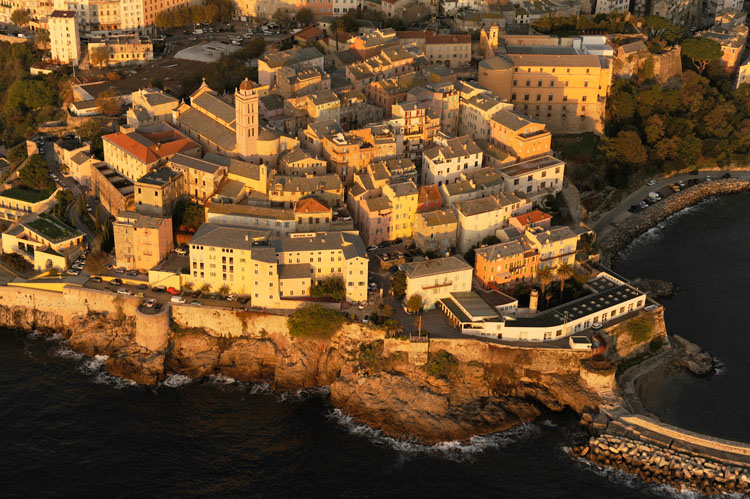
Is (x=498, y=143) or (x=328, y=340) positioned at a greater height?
(x=498, y=143)

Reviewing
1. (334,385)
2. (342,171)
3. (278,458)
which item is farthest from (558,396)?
(342,171)

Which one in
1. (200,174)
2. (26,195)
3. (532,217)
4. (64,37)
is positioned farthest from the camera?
(64,37)

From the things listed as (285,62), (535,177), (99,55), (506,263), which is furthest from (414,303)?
(99,55)

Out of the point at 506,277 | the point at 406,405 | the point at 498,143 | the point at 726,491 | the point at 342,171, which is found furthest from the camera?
the point at 498,143

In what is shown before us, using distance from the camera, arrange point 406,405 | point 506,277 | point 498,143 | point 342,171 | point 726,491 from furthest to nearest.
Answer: point 498,143
point 342,171
point 506,277
point 406,405
point 726,491

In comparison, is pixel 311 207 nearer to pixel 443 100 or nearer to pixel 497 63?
pixel 443 100

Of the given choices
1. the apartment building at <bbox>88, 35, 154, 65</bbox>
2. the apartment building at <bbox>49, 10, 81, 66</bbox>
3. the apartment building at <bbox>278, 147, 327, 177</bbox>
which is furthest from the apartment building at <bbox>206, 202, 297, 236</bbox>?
the apartment building at <bbox>49, 10, 81, 66</bbox>

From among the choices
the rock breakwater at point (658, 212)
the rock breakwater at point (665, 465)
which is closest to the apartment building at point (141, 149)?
the rock breakwater at point (658, 212)

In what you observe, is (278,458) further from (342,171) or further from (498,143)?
(498,143)
